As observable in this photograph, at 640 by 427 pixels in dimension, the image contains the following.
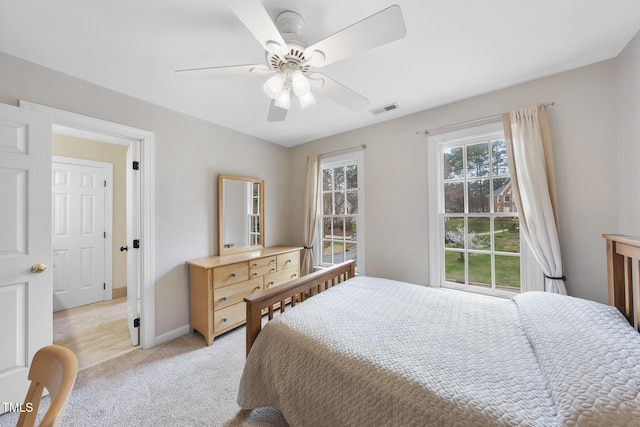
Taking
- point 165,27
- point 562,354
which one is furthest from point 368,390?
point 165,27

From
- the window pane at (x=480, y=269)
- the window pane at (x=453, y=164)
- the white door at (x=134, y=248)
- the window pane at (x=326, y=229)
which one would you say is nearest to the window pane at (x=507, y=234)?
the window pane at (x=480, y=269)

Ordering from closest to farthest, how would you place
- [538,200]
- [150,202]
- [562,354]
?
1. [562,354]
2. [538,200]
3. [150,202]

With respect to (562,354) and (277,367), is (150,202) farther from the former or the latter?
(562,354)

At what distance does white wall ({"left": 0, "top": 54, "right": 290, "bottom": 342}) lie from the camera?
1837 millimetres

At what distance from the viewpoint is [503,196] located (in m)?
2.33

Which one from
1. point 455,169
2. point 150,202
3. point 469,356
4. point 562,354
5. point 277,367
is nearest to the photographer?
point 562,354

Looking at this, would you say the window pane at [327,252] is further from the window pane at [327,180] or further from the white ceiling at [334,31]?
the white ceiling at [334,31]

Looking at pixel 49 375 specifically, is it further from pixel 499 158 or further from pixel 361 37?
pixel 499 158

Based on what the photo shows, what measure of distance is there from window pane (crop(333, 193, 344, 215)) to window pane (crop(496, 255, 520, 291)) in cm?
188

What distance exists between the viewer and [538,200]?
200cm

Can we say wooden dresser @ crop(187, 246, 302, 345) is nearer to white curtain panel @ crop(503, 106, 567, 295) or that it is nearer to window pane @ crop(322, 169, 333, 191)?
window pane @ crop(322, 169, 333, 191)

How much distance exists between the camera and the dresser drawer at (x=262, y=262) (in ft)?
9.12

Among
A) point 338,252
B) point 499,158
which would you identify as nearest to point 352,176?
point 338,252

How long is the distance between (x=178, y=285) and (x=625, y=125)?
4036mm
